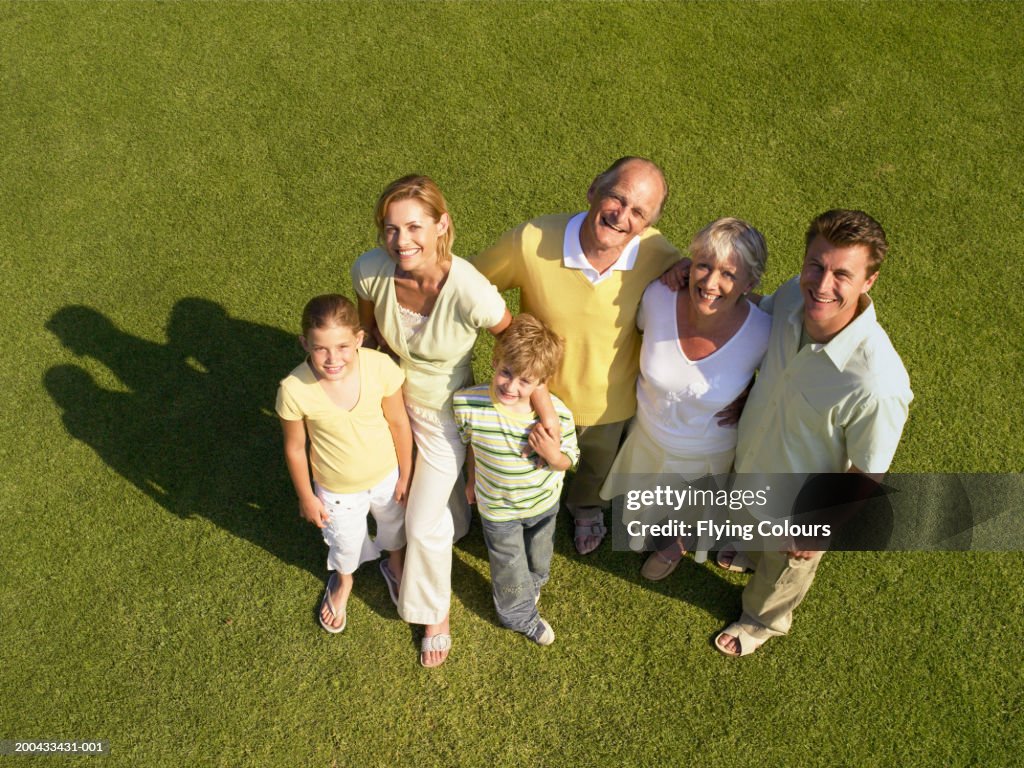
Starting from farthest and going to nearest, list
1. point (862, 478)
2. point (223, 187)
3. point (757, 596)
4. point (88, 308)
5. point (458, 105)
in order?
1. point (458, 105)
2. point (223, 187)
3. point (88, 308)
4. point (757, 596)
5. point (862, 478)

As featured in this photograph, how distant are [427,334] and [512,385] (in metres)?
0.46

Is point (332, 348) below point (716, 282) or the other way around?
below

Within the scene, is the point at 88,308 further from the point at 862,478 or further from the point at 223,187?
the point at 862,478

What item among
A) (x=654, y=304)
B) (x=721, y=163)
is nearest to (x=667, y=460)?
(x=654, y=304)

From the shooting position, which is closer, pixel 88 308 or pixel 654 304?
pixel 654 304

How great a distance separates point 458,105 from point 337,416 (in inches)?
155

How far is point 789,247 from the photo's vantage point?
5938 mm

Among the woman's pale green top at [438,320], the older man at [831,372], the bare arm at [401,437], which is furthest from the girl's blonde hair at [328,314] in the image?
the older man at [831,372]

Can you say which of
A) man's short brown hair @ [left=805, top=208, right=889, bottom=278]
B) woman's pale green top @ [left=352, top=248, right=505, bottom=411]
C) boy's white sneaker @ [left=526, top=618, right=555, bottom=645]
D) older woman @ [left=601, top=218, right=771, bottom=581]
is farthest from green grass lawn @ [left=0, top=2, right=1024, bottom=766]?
man's short brown hair @ [left=805, top=208, right=889, bottom=278]

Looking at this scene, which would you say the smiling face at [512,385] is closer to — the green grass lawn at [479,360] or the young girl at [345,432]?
the young girl at [345,432]

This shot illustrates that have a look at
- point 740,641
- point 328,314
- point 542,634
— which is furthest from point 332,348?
point 740,641

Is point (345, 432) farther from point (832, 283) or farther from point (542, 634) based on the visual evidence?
point (832, 283)

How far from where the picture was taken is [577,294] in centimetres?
352

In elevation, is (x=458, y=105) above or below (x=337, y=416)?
above
